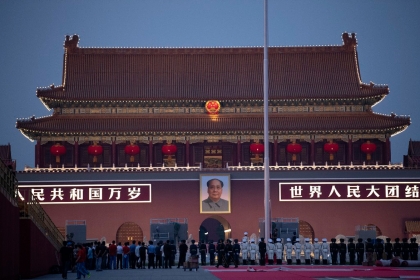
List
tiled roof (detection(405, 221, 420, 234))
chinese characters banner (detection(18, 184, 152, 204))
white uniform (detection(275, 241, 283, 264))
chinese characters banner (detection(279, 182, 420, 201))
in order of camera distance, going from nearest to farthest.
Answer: white uniform (detection(275, 241, 283, 264)) → tiled roof (detection(405, 221, 420, 234)) → chinese characters banner (detection(18, 184, 152, 204)) → chinese characters banner (detection(279, 182, 420, 201))

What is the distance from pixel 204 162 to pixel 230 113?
3493mm

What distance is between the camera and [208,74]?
189 feet

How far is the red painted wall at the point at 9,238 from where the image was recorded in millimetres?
24844

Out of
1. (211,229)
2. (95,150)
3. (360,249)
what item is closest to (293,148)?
(211,229)

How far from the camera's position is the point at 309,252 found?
124ft

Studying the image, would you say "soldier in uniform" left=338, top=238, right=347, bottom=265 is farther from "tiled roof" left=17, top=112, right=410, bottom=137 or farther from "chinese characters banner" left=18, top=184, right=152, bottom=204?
"tiled roof" left=17, top=112, right=410, bottom=137

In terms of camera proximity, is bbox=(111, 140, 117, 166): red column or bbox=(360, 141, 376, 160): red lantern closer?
bbox=(111, 140, 117, 166): red column

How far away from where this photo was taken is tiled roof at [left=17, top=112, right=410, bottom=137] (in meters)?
54.1

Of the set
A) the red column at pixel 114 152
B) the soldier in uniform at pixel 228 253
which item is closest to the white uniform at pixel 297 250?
the soldier in uniform at pixel 228 253

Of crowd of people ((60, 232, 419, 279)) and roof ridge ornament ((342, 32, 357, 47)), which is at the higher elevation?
roof ridge ornament ((342, 32, 357, 47))

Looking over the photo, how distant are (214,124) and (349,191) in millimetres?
9172

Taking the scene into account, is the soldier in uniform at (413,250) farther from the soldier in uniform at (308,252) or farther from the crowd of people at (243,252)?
the soldier in uniform at (308,252)

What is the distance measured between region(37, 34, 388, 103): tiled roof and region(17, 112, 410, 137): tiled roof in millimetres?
1238

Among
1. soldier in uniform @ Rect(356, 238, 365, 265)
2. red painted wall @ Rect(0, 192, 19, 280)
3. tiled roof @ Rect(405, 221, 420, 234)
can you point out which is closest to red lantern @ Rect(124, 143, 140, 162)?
tiled roof @ Rect(405, 221, 420, 234)
